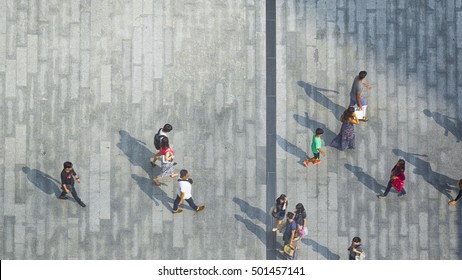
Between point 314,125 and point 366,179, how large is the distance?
2304 mm

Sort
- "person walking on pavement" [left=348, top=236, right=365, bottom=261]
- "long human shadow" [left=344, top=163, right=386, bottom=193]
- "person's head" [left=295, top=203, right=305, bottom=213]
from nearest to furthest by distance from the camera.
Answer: "person's head" [left=295, top=203, right=305, bottom=213] → "person walking on pavement" [left=348, top=236, right=365, bottom=261] → "long human shadow" [left=344, top=163, right=386, bottom=193]

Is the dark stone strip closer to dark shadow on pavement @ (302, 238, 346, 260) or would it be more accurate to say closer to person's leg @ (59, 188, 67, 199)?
dark shadow on pavement @ (302, 238, 346, 260)

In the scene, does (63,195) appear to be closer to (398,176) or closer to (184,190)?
(184,190)

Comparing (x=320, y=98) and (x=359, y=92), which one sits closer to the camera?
(x=359, y=92)

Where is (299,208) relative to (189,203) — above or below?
below

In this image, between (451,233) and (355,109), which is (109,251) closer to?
(355,109)

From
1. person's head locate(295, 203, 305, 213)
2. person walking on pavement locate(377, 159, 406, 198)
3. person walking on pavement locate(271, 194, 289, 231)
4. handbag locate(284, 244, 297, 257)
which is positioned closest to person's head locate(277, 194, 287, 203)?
person walking on pavement locate(271, 194, 289, 231)

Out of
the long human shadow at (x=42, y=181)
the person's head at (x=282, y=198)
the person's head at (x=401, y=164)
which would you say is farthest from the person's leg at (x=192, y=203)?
the person's head at (x=401, y=164)

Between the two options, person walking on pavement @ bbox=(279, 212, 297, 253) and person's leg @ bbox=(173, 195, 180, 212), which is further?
person's leg @ bbox=(173, 195, 180, 212)

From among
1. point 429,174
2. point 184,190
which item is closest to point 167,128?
point 184,190

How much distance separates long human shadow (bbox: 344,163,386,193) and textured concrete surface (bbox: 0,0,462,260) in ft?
0.14

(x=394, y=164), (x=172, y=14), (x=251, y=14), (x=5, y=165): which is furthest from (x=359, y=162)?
(x=5, y=165)

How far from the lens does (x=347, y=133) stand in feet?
81.3

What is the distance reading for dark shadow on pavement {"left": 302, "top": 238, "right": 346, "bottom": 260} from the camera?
25.2 metres
